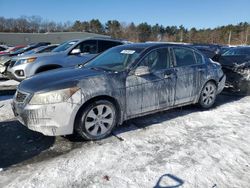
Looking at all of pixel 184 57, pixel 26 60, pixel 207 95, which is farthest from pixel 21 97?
pixel 26 60

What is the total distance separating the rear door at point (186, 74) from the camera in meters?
5.66

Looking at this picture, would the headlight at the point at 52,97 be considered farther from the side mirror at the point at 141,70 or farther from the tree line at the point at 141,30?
the tree line at the point at 141,30

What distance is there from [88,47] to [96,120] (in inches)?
204

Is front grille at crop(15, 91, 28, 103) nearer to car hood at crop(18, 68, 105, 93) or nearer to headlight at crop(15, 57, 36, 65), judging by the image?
car hood at crop(18, 68, 105, 93)

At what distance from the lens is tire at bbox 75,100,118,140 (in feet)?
14.4

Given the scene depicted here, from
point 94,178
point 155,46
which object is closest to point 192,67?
point 155,46

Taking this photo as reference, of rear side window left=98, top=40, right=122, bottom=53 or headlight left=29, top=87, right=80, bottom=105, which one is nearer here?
headlight left=29, top=87, right=80, bottom=105

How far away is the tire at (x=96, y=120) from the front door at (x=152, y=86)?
1.21 feet

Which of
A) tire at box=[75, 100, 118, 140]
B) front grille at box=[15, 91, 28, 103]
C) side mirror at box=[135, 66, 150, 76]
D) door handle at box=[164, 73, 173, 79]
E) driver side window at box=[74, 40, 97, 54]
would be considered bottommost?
tire at box=[75, 100, 118, 140]

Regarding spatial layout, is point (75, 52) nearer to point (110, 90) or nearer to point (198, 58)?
point (198, 58)

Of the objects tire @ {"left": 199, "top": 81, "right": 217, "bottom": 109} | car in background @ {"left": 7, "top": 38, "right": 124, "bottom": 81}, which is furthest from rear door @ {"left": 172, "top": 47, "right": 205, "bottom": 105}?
car in background @ {"left": 7, "top": 38, "right": 124, "bottom": 81}

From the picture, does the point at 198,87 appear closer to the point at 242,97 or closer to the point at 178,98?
the point at 178,98

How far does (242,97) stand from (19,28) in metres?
74.7

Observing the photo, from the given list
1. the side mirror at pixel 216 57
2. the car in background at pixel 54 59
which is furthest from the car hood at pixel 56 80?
the side mirror at pixel 216 57
